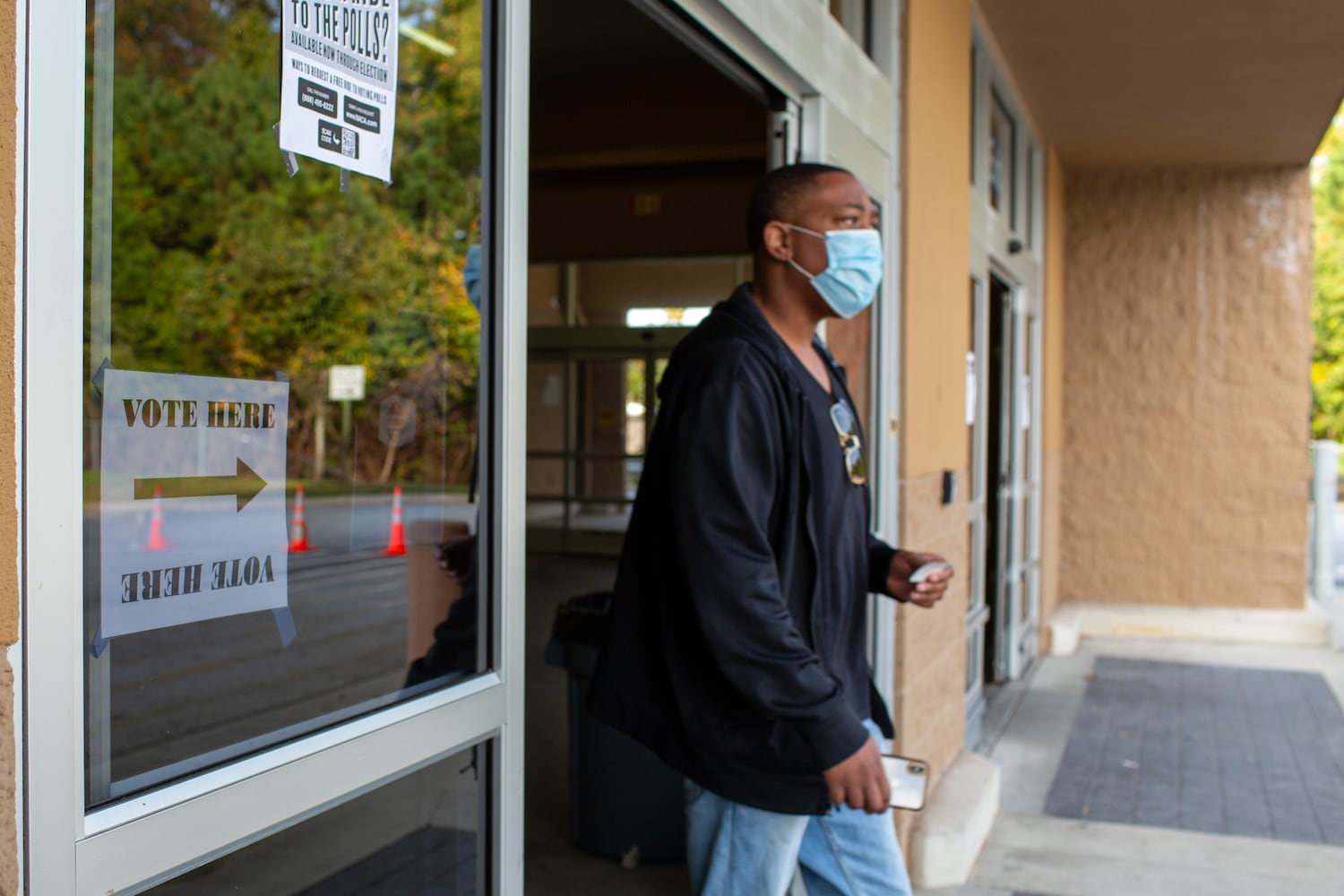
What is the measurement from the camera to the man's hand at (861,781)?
6.53 ft

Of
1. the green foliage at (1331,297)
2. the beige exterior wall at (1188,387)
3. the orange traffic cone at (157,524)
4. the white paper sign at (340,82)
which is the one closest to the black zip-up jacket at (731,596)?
the white paper sign at (340,82)

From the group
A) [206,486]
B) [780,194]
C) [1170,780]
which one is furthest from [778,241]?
[1170,780]

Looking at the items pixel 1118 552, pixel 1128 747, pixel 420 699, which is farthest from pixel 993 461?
pixel 420 699

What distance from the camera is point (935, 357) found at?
4.57 m

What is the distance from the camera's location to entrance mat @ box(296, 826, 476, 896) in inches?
84.4

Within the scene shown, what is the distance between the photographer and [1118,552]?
9938mm

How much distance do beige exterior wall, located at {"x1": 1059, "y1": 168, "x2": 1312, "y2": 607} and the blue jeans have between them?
8.28 m

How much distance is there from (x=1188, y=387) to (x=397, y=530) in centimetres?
864

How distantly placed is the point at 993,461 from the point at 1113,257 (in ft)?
11.3

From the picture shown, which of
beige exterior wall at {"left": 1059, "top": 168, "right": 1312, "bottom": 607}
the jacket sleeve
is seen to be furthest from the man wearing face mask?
beige exterior wall at {"left": 1059, "top": 168, "right": 1312, "bottom": 607}

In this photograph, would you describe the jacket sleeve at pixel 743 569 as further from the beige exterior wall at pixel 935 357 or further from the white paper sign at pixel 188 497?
the beige exterior wall at pixel 935 357

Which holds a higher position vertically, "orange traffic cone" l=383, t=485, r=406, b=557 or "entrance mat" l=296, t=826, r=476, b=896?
"orange traffic cone" l=383, t=485, r=406, b=557

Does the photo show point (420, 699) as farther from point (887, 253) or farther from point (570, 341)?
point (570, 341)

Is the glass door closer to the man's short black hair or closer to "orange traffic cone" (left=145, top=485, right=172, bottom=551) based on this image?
"orange traffic cone" (left=145, top=485, right=172, bottom=551)
